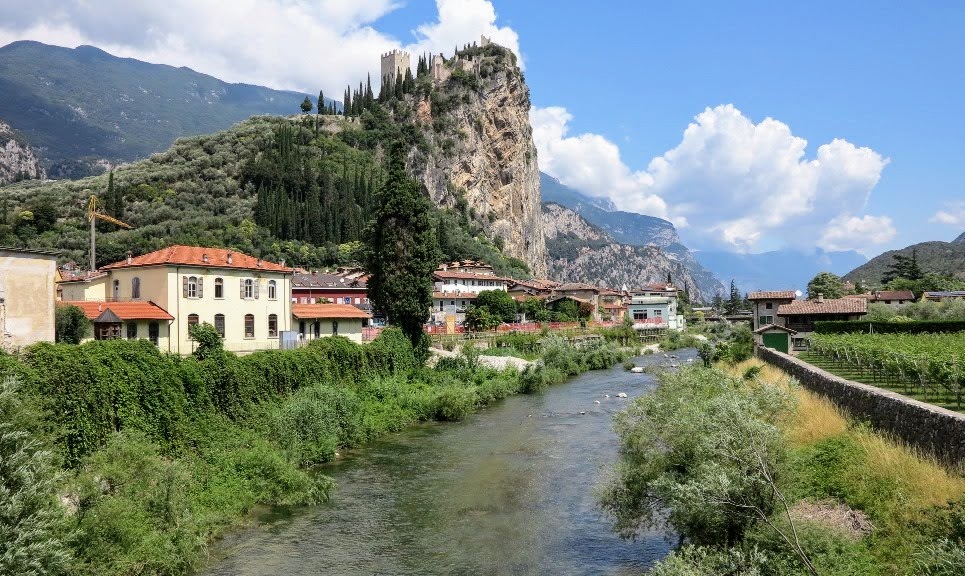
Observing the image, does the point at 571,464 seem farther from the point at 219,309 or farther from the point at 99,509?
the point at 219,309

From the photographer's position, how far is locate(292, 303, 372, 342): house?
156ft

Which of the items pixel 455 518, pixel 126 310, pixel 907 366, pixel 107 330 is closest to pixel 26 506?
pixel 455 518

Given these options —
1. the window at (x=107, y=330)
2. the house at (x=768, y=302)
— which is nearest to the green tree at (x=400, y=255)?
the window at (x=107, y=330)

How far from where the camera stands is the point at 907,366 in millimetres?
25391

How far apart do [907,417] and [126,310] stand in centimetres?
3731

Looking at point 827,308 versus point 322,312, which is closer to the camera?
point 322,312

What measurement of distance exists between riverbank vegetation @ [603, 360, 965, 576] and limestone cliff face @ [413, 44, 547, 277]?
147 metres

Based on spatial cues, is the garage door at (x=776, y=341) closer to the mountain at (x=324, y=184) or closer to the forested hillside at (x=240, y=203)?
the forested hillside at (x=240, y=203)

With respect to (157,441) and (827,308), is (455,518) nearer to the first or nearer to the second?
(157,441)

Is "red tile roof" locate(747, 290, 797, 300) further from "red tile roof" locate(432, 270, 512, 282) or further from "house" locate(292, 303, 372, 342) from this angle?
"house" locate(292, 303, 372, 342)

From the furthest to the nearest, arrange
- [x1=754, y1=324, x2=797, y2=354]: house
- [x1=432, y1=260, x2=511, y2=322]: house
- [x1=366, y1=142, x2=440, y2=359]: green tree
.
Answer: [x1=432, y1=260, x2=511, y2=322]: house < [x1=754, y1=324, x2=797, y2=354]: house < [x1=366, y1=142, x2=440, y2=359]: green tree

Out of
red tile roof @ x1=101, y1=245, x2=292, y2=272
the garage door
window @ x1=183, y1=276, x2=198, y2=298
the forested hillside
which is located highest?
the forested hillside

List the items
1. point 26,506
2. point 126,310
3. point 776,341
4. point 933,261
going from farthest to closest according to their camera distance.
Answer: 1. point 933,261
2. point 776,341
3. point 126,310
4. point 26,506

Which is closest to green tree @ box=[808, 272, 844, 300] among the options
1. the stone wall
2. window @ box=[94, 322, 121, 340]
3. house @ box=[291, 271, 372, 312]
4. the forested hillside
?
the forested hillside
